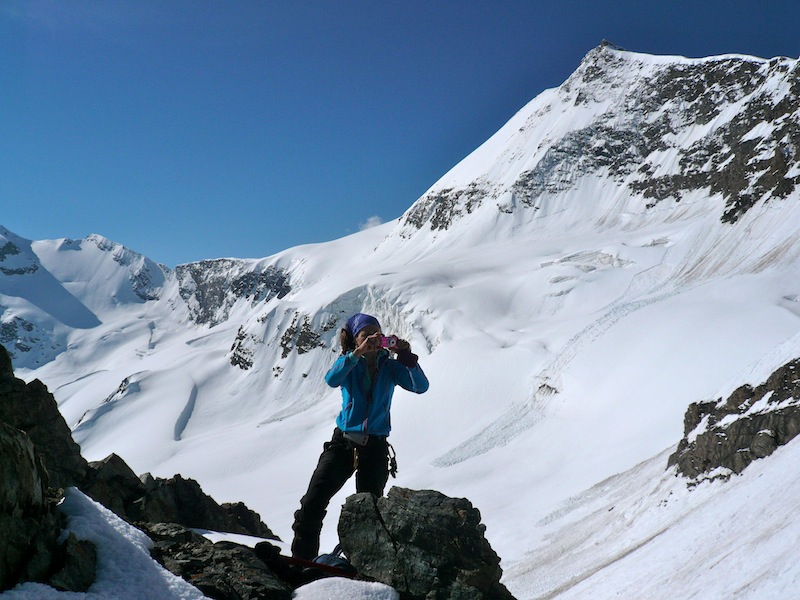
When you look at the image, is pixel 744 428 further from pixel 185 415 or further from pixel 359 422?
pixel 185 415

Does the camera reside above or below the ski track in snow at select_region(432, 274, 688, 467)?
below

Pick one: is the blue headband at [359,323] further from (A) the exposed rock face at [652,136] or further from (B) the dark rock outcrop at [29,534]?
(A) the exposed rock face at [652,136]

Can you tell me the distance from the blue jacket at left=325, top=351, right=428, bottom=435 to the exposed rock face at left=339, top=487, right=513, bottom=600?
63 cm

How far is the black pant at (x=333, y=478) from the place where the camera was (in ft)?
17.0

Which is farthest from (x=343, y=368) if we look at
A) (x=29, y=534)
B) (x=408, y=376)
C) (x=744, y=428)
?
(x=744, y=428)

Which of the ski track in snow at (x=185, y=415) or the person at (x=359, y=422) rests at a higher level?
the ski track in snow at (x=185, y=415)

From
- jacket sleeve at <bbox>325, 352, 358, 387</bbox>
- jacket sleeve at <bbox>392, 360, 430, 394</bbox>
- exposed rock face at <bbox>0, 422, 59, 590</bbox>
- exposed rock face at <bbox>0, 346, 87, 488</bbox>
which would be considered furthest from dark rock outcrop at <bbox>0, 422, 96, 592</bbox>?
exposed rock face at <bbox>0, 346, 87, 488</bbox>

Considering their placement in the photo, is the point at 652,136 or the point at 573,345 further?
the point at 652,136

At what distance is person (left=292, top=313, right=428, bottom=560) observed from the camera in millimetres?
5207

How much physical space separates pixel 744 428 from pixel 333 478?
13.1 m

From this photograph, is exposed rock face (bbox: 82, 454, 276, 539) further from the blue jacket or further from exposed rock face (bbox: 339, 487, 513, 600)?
exposed rock face (bbox: 339, 487, 513, 600)

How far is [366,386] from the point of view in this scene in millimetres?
5543

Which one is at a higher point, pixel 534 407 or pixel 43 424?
pixel 43 424

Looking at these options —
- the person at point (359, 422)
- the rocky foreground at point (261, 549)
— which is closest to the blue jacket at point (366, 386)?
the person at point (359, 422)
